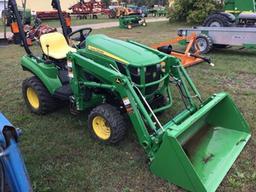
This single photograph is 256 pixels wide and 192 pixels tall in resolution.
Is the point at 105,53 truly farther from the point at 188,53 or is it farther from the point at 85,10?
the point at 85,10

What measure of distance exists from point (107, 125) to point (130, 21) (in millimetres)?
13752

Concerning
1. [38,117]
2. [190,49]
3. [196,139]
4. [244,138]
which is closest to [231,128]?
[244,138]

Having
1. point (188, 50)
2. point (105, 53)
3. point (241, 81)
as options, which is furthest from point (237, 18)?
point (105, 53)

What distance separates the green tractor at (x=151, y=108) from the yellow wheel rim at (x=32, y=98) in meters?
0.23

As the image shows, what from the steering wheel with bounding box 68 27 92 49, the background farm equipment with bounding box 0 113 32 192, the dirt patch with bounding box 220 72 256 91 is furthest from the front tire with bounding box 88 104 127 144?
the dirt patch with bounding box 220 72 256 91

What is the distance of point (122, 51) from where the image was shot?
3.61 meters

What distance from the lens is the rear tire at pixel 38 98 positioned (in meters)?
4.34

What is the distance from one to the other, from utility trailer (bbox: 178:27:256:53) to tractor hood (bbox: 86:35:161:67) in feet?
15.6

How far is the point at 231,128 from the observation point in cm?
372

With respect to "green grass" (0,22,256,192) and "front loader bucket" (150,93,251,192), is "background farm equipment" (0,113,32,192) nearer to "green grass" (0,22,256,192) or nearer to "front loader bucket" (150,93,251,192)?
"green grass" (0,22,256,192)

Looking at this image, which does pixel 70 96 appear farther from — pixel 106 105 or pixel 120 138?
pixel 120 138

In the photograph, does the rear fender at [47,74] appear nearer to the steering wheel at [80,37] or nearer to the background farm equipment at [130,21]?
the steering wheel at [80,37]

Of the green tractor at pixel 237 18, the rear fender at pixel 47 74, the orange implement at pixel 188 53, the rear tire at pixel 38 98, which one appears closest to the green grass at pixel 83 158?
the rear tire at pixel 38 98

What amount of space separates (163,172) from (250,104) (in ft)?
7.72
